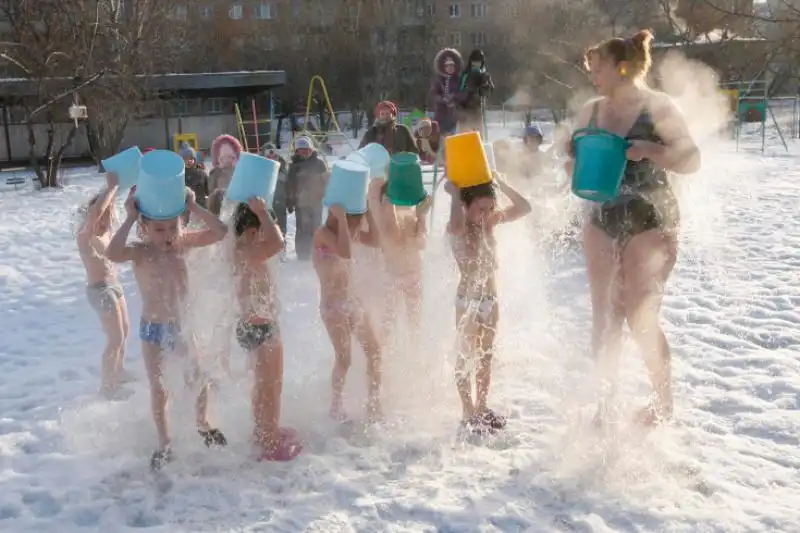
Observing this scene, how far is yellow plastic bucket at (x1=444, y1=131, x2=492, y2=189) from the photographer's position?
10.4 ft

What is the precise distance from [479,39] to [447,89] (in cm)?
3876

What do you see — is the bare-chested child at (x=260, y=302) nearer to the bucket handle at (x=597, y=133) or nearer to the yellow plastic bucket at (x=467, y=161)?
the yellow plastic bucket at (x=467, y=161)

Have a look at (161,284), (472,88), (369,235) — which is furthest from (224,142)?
(472,88)

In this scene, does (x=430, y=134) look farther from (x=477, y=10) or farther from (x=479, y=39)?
(x=477, y=10)

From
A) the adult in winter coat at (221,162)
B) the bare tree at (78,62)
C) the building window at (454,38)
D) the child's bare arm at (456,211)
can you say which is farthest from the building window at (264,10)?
the child's bare arm at (456,211)

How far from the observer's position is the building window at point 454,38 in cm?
4402

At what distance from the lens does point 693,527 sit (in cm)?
257

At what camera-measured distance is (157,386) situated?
3096mm

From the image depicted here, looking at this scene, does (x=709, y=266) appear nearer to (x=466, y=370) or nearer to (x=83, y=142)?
(x=466, y=370)

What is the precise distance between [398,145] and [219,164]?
160 cm

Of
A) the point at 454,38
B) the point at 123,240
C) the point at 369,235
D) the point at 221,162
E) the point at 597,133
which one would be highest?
the point at 454,38

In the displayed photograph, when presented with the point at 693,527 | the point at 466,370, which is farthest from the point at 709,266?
the point at 693,527

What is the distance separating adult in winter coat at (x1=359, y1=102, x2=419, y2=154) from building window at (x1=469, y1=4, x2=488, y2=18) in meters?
42.9

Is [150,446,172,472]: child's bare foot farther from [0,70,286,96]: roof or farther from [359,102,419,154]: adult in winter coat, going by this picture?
[0,70,286,96]: roof
